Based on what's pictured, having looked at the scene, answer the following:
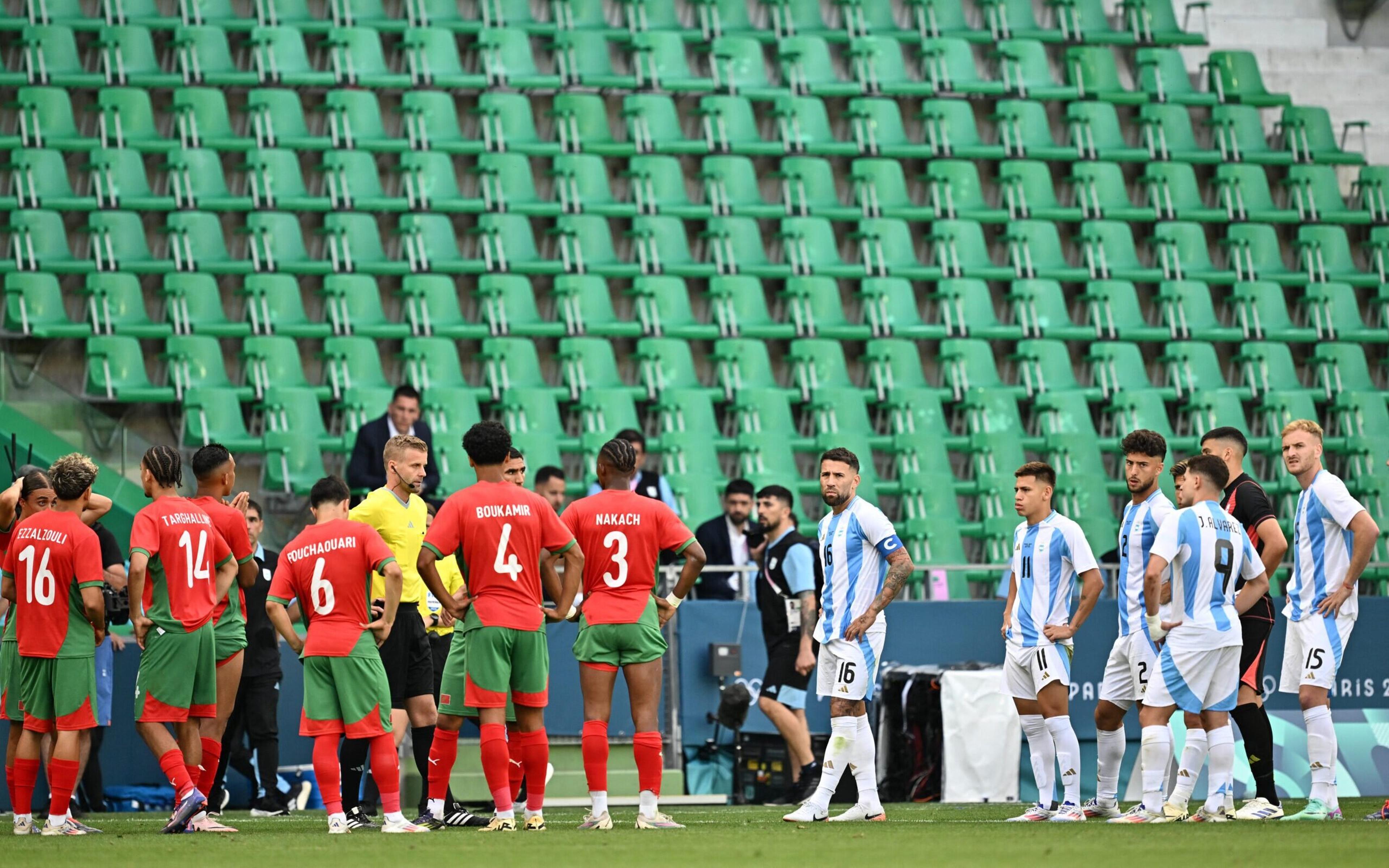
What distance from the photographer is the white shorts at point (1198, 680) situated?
8867 mm

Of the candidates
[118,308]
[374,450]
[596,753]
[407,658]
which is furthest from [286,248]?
[596,753]

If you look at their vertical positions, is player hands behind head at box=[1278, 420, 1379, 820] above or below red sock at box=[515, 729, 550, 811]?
above

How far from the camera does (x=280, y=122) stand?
17.6 m

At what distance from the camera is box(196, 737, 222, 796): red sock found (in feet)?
31.0

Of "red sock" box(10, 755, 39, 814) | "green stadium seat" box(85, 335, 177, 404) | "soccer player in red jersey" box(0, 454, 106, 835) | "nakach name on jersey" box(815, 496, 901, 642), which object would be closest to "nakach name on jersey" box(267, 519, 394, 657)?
"soccer player in red jersey" box(0, 454, 106, 835)

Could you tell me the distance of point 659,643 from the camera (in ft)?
29.4

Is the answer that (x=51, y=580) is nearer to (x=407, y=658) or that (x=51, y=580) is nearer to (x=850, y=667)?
(x=407, y=658)

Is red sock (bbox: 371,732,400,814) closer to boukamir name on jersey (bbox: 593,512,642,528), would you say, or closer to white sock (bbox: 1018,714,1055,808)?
boukamir name on jersey (bbox: 593,512,642,528)

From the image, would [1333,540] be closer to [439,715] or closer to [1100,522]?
[439,715]

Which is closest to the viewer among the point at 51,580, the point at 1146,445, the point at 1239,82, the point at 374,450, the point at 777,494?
the point at 51,580

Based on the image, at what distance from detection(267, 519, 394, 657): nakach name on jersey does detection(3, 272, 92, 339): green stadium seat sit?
7.72 metres

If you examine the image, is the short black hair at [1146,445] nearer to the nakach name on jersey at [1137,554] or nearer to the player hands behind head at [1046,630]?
the nakach name on jersey at [1137,554]

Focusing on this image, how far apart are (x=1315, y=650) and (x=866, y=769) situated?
2488mm

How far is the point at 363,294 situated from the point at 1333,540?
10.1 m
